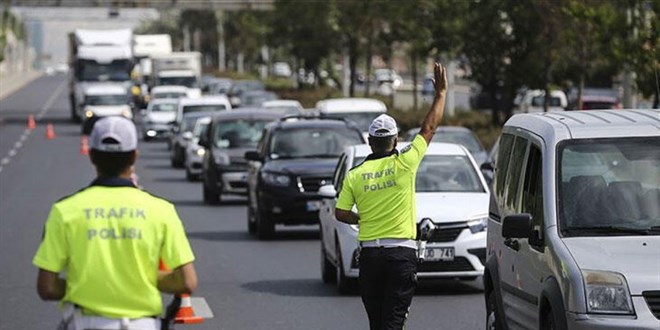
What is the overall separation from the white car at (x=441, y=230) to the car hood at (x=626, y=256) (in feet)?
19.9

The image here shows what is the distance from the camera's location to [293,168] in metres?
23.9

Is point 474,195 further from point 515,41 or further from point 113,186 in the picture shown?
point 515,41

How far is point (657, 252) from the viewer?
981 cm

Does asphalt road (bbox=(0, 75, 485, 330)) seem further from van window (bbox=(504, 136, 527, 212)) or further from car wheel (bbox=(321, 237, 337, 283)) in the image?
van window (bbox=(504, 136, 527, 212))

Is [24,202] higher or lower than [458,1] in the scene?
lower

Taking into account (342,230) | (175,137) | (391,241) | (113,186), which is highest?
(113,186)

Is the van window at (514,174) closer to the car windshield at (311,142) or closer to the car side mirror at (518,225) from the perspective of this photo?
the car side mirror at (518,225)

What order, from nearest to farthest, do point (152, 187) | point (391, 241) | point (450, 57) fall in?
point (391, 241) → point (152, 187) → point (450, 57)

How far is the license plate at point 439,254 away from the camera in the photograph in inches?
656

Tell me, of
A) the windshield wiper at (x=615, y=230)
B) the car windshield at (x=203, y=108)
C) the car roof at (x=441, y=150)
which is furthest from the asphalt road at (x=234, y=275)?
the car windshield at (x=203, y=108)

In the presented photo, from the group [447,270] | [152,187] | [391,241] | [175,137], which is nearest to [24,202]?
[152,187]

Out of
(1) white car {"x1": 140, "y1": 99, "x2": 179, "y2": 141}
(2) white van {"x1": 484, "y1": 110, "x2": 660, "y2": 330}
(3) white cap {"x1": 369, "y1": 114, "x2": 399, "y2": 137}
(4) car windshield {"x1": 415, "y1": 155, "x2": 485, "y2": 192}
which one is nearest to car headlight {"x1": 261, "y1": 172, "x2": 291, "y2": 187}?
(4) car windshield {"x1": 415, "y1": 155, "x2": 485, "y2": 192}

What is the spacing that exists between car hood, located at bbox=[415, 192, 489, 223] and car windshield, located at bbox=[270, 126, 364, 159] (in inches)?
279

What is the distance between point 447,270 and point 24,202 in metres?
16.3
